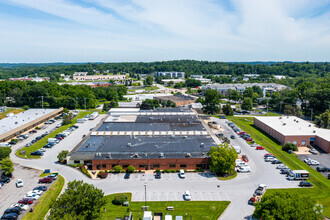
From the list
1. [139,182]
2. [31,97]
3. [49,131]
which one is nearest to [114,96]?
[31,97]

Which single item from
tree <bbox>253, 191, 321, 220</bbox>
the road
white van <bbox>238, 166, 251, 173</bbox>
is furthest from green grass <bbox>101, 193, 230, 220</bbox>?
white van <bbox>238, 166, 251, 173</bbox>

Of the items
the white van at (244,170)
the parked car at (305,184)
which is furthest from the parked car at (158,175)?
the parked car at (305,184)

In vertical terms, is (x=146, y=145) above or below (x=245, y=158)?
above

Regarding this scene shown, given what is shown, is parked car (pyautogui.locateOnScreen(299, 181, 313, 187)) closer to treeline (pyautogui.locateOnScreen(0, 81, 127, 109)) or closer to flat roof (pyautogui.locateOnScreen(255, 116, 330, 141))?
flat roof (pyautogui.locateOnScreen(255, 116, 330, 141))

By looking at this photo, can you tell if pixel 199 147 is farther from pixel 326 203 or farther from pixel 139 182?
pixel 326 203

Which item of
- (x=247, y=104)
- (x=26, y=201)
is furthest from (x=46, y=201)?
(x=247, y=104)

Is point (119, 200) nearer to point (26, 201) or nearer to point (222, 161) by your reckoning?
point (26, 201)
